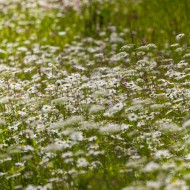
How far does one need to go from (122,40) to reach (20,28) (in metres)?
3.08

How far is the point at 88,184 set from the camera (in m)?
3.93

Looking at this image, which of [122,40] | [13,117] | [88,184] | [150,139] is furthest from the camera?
[122,40]

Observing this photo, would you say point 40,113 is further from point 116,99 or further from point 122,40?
point 122,40

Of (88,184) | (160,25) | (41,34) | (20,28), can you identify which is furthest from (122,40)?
(88,184)

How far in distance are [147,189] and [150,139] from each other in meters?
1.75

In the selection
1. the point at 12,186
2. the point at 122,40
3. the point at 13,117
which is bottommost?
the point at 12,186

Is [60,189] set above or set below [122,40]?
below

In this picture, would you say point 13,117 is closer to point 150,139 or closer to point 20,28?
point 150,139

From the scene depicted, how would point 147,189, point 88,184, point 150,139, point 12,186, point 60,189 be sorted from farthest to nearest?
1. point 150,139
2. point 12,186
3. point 60,189
4. point 88,184
5. point 147,189

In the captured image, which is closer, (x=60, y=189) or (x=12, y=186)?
(x=60, y=189)

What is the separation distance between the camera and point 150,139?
17.3ft

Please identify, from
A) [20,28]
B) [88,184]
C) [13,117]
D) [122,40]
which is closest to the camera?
[88,184]

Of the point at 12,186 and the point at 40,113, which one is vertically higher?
the point at 40,113

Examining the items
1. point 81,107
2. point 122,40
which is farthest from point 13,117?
point 122,40
